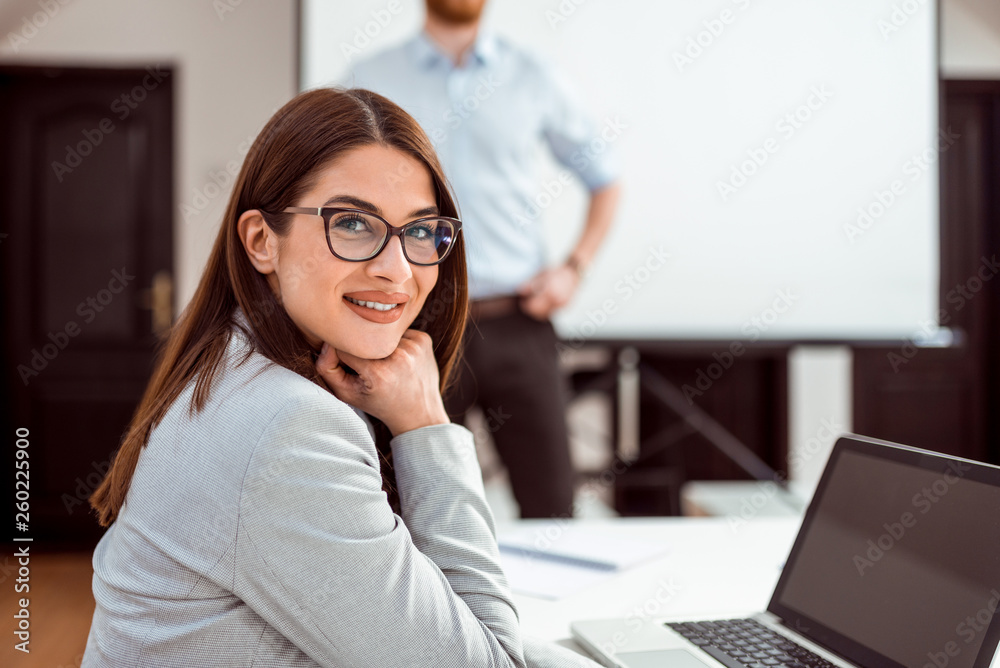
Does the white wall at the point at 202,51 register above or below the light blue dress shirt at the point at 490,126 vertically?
above

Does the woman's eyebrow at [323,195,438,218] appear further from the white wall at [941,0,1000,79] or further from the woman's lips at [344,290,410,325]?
the white wall at [941,0,1000,79]

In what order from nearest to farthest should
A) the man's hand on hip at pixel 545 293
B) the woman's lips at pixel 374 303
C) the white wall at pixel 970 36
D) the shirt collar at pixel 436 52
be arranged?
1. the woman's lips at pixel 374 303
2. the man's hand on hip at pixel 545 293
3. the shirt collar at pixel 436 52
4. the white wall at pixel 970 36

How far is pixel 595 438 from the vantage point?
4047 mm

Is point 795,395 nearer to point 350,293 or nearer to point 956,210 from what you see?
point 956,210

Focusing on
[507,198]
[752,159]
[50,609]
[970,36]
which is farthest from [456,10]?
[970,36]

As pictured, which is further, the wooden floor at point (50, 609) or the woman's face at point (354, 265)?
the wooden floor at point (50, 609)

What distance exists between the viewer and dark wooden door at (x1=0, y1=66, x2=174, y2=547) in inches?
154

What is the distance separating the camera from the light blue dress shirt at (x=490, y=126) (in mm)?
2293

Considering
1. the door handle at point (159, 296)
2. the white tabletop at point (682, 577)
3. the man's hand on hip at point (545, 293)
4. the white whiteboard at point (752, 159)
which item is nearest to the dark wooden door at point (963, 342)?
the white whiteboard at point (752, 159)

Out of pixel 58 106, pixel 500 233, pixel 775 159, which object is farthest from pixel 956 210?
pixel 58 106

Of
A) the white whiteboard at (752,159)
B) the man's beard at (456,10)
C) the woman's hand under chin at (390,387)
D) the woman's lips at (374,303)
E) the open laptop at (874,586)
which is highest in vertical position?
the man's beard at (456,10)

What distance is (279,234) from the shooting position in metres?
0.93

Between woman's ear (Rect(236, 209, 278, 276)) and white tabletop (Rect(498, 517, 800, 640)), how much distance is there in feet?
1.80

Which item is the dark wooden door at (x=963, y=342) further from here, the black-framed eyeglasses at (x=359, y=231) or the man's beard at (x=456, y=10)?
the black-framed eyeglasses at (x=359, y=231)
